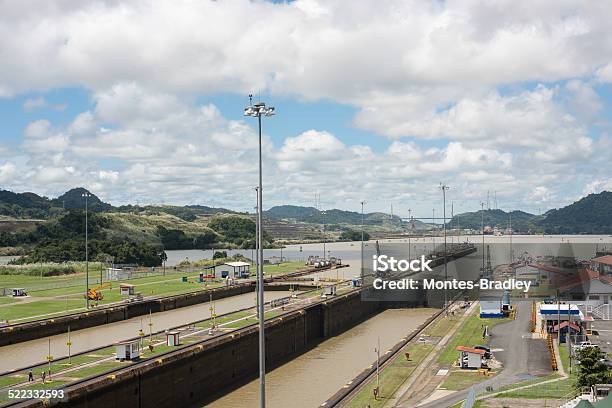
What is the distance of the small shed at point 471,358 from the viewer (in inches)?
1821

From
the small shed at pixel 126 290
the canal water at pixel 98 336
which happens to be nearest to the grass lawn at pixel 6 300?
the small shed at pixel 126 290

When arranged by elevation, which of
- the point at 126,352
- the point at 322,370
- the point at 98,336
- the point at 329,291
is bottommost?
the point at 322,370

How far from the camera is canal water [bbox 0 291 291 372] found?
5075 centimetres

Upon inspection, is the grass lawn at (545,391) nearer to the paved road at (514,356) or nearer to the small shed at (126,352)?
the paved road at (514,356)

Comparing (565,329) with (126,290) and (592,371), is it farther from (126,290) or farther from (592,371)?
(126,290)

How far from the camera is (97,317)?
222 ft

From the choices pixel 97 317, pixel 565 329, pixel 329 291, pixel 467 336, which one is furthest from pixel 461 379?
pixel 329 291

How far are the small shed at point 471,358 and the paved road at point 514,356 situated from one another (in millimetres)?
1756

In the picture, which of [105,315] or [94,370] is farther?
[105,315]

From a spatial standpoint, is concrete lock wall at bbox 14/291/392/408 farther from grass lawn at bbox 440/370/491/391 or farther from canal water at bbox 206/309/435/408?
grass lawn at bbox 440/370/491/391

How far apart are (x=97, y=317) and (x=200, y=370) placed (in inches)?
992

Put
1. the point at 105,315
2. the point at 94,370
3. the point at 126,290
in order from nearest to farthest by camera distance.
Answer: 1. the point at 94,370
2. the point at 105,315
3. the point at 126,290

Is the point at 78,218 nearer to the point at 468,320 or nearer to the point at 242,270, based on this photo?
the point at 242,270

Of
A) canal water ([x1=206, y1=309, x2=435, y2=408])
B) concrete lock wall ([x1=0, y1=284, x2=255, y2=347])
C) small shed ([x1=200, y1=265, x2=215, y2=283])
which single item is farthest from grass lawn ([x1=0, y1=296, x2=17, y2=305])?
canal water ([x1=206, y1=309, x2=435, y2=408])
